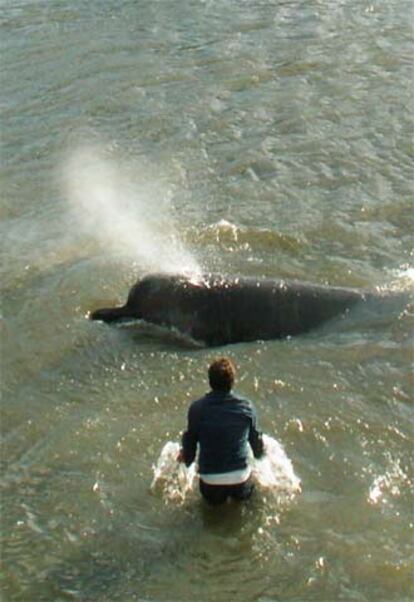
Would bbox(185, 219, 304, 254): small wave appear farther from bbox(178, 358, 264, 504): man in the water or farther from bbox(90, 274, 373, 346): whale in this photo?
bbox(178, 358, 264, 504): man in the water

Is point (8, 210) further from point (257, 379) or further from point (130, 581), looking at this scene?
point (130, 581)

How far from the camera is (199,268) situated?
1173 cm

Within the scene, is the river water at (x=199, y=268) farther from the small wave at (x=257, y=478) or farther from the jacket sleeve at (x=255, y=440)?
the jacket sleeve at (x=255, y=440)

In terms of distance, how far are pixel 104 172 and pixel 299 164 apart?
9.48 ft

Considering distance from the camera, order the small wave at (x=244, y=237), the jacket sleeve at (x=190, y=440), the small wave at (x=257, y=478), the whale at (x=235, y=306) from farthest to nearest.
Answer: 1. the small wave at (x=244, y=237)
2. the whale at (x=235, y=306)
3. the small wave at (x=257, y=478)
4. the jacket sleeve at (x=190, y=440)

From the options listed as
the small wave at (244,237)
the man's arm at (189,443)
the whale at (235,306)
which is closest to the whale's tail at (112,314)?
the whale at (235,306)

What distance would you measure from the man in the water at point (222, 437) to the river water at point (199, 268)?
10.0 inches

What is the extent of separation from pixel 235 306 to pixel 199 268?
1.46 meters

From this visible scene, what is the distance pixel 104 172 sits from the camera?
15.0 metres

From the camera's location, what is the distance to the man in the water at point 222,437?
768cm

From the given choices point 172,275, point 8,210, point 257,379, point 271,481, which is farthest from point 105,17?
point 271,481

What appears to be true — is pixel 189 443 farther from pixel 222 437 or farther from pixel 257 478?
pixel 257 478

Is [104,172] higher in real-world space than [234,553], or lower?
lower

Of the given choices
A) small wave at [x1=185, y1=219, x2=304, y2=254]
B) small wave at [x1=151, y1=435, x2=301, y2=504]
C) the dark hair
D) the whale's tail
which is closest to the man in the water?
the dark hair
